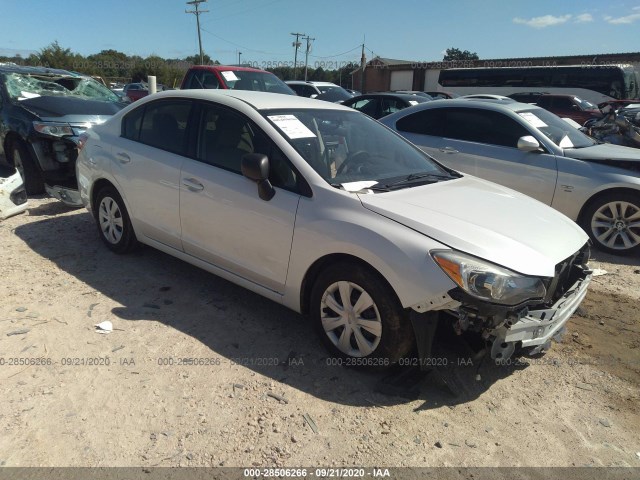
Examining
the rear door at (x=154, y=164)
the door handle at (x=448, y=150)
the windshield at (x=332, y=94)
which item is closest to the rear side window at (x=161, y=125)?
the rear door at (x=154, y=164)

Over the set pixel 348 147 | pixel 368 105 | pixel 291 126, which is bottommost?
pixel 348 147

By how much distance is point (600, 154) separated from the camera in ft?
18.9

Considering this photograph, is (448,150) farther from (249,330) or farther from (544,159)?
(249,330)

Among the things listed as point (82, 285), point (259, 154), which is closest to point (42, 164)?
point (82, 285)

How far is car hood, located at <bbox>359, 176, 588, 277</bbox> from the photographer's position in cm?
267

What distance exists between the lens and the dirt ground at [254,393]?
2461mm

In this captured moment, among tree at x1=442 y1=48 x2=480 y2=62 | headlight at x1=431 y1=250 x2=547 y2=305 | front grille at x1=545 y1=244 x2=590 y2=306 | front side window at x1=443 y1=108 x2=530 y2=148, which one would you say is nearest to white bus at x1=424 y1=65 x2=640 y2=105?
front side window at x1=443 y1=108 x2=530 y2=148

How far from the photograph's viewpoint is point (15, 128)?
258 inches

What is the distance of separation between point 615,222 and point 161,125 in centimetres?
510

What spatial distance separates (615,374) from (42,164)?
673cm

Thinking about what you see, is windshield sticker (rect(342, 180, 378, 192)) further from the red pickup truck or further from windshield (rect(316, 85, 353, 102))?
windshield (rect(316, 85, 353, 102))

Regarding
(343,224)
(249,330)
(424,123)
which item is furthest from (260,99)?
(424,123)

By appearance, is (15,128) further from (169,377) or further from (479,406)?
(479,406)

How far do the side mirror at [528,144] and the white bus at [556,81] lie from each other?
68.1 ft
